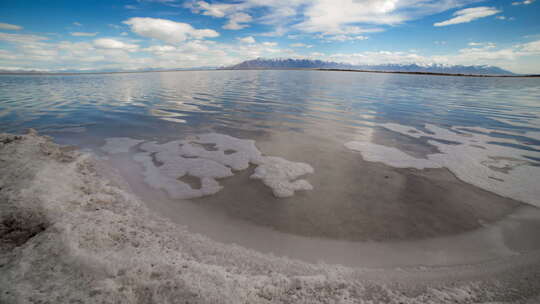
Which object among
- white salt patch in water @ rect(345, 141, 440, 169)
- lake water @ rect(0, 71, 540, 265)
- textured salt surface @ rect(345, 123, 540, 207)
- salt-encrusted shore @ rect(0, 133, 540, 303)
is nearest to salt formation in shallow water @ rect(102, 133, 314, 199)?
lake water @ rect(0, 71, 540, 265)

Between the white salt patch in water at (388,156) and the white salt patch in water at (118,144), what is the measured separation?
789 centimetres

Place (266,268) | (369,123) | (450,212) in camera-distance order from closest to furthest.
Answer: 1. (266,268)
2. (450,212)
3. (369,123)

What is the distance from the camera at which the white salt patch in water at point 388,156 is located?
641cm

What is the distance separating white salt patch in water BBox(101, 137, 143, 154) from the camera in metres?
7.19

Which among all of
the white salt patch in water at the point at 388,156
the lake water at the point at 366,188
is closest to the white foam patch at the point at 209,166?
the lake water at the point at 366,188

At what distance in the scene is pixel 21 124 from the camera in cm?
1031

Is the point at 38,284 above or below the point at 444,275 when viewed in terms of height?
above

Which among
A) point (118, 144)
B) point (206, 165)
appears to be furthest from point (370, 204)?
point (118, 144)

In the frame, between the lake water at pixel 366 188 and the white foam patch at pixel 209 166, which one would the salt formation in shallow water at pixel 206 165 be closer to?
the white foam patch at pixel 209 166

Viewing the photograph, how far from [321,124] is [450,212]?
701 centimetres

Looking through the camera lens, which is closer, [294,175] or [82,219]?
[82,219]

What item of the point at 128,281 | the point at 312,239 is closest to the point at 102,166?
the point at 128,281

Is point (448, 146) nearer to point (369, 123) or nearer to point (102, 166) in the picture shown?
point (369, 123)

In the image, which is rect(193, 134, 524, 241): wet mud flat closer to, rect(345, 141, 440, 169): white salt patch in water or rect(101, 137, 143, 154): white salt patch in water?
rect(345, 141, 440, 169): white salt patch in water
